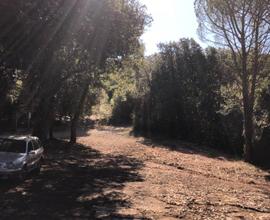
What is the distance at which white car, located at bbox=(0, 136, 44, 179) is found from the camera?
51.8 feet

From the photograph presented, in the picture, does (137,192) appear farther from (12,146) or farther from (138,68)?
(138,68)

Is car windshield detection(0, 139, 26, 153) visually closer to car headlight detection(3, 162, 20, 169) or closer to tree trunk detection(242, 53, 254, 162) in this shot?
car headlight detection(3, 162, 20, 169)

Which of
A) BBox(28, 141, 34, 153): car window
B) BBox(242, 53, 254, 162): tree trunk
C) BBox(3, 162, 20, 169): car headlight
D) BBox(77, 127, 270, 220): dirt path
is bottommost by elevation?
BBox(77, 127, 270, 220): dirt path

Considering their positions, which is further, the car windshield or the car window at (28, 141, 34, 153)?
the car window at (28, 141, 34, 153)

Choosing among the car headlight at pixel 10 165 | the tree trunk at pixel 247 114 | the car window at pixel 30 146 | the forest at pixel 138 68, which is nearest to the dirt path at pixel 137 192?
the car headlight at pixel 10 165

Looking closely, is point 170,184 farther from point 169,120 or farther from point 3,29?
point 169,120

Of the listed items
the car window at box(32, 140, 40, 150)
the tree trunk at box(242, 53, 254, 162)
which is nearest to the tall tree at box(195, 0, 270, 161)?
the tree trunk at box(242, 53, 254, 162)

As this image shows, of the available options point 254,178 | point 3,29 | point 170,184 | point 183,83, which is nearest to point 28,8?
point 3,29

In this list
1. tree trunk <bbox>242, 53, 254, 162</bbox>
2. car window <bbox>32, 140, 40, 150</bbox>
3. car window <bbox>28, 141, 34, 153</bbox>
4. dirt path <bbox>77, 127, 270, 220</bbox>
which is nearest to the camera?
dirt path <bbox>77, 127, 270, 220</bbox>

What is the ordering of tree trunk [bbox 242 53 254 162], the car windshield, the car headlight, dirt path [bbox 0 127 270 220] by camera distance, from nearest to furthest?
dirt path [bbox 0 127 270 220]
the car headlight
the car windshield
tree trunk [bbox 242 53 254 162]

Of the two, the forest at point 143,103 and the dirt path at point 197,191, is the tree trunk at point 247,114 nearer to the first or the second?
the forest at point 143,103

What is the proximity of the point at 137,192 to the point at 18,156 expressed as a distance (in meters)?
4.62

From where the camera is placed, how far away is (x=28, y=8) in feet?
52.8

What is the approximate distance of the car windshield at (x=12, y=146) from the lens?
17234mm
